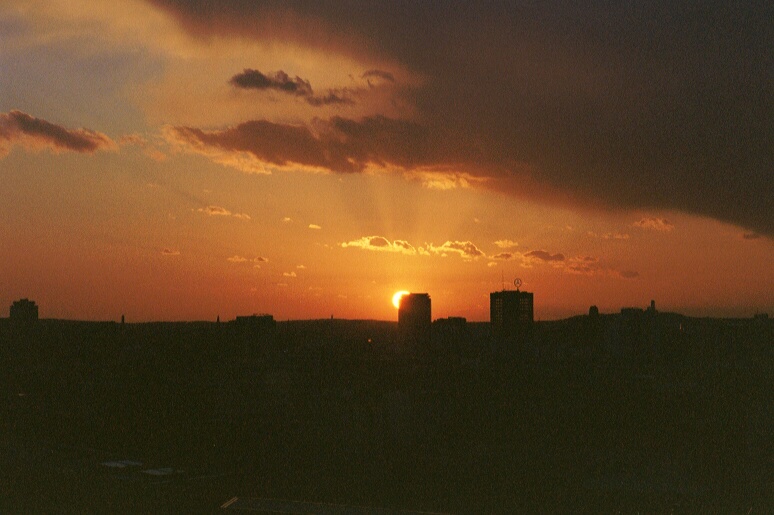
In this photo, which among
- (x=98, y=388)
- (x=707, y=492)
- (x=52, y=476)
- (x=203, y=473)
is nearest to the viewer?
(x=52, y=476)

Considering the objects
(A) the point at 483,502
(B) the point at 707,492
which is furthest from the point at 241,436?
(B) the point at 707,492

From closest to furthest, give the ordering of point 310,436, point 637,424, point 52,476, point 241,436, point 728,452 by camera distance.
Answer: point 52,476 < point 241,436 < point 310,436 < point 728,452 < point 637,424

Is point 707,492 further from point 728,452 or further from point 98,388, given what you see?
point 98,388

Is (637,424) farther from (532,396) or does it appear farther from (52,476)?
(52,476)

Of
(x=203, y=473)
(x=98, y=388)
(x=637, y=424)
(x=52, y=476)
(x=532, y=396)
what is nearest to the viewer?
(x=52, y=476)

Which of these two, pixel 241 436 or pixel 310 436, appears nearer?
pixel 241 436

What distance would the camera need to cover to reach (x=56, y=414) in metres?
124

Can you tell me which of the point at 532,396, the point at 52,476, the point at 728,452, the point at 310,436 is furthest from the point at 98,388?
→ the point at 728,452

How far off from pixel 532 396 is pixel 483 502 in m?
134

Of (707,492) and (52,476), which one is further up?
(52,476)

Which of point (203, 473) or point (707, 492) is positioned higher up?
point (203, 473)

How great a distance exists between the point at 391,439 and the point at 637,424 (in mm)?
68223

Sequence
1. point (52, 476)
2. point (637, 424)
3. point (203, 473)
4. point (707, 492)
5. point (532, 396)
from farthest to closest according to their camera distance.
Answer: point (532, 396)
point (637, 424)
point (707, 492)
point (203, 473)
point (52, 476)

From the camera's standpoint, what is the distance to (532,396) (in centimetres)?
19562
